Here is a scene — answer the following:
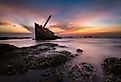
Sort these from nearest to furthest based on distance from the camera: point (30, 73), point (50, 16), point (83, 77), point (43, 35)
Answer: point (83, 77)
point (30, 73)
point (43, 35)
point (50, 16)

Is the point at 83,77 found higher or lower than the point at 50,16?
lower

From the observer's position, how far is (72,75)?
9.65 metres

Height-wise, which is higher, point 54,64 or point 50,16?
point 50,16

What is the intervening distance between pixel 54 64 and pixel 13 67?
4079 mm

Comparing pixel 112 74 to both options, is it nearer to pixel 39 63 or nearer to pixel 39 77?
pixel 39 77

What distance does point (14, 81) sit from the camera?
27.7 ft

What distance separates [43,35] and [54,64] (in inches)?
3069

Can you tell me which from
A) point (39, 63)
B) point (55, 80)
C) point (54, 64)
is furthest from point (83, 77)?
point (39, 63)

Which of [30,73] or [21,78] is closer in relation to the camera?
[21,78]

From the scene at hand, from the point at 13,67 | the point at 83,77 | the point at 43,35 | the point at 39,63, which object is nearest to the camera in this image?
the point at 83,77

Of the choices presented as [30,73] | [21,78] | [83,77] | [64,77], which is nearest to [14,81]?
[21,78]

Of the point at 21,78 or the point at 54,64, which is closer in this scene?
the point at 21,78

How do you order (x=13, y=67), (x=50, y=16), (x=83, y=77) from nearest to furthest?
1. (x=83, y=77)
2. (x=13, y=67)
3. (x=50, y=16)

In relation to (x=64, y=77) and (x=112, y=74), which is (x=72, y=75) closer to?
(x=64, y=77)
